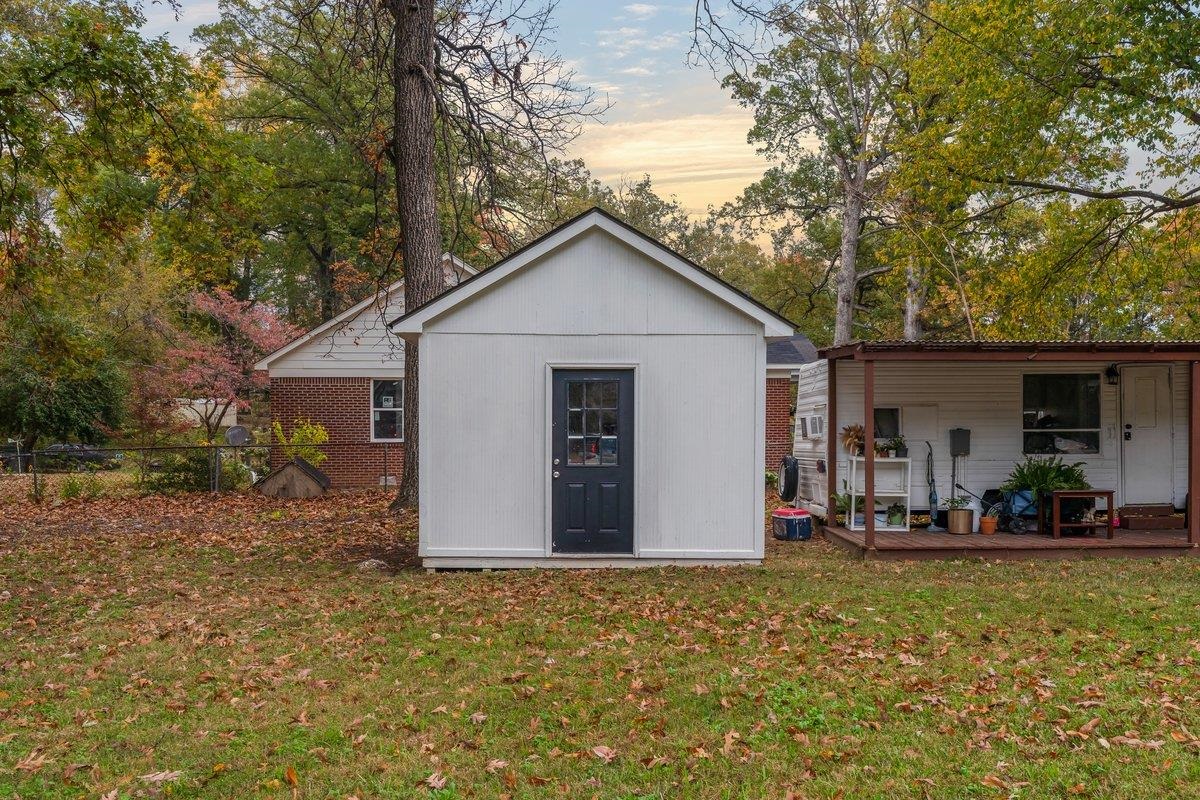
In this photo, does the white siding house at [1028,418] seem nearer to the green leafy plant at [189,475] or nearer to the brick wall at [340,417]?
the brick wall at [340,417]

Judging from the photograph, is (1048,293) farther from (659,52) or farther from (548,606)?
(548,606)

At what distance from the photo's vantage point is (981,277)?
18.4 m

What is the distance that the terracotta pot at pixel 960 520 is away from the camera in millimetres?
12031

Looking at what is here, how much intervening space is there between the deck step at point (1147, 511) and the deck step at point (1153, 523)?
0.09 metres

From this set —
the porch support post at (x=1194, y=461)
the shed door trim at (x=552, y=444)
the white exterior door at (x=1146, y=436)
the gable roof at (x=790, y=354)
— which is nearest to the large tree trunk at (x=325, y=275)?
the gable roof at (x=790, y=354)

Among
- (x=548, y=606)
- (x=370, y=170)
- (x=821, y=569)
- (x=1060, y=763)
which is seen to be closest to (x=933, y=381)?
(x=821, y=569)

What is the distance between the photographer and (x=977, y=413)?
42.4ft

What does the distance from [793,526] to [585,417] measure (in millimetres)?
4130

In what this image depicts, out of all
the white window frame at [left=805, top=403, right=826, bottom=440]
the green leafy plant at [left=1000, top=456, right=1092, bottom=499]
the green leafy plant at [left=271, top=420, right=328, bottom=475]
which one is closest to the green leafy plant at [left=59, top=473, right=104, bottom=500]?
the green leafy plant at [left=271, top=420, right=328, bottom=475]

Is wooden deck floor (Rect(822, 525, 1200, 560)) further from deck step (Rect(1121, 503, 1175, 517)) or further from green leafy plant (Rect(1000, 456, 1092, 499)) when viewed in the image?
deck step (Rect(1121, 503, 1175, 517))

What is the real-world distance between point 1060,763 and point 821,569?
5.75 m

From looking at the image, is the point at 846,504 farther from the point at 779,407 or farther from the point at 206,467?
the point at 206,467

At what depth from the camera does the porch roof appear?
10750mm

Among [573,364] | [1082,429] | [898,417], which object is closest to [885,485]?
[898,417]
